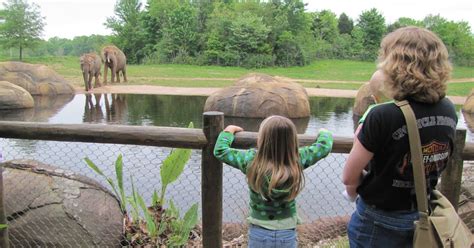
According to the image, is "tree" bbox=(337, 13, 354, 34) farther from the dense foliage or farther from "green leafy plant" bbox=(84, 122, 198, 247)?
"green leafy plant" bbox=(84, 122, 198, 247)

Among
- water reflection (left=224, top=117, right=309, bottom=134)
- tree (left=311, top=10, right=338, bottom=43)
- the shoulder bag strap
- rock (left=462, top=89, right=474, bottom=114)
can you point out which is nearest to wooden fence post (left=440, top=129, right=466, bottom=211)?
the shoulder bag strap

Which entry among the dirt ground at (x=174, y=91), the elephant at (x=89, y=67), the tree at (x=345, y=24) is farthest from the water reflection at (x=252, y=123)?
the tree at (x=345, y=24)

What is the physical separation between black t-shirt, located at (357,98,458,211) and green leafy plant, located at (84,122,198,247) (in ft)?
6.28

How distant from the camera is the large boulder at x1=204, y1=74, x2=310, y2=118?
13.2m

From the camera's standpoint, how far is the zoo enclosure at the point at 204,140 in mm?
2996

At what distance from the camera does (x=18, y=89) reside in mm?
14984

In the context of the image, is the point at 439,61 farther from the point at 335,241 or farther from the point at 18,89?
the point at 18,89

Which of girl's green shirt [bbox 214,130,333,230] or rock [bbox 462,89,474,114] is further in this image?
rock [bbox 462,89,474,114]

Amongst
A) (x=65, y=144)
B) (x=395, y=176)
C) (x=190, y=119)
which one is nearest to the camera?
(x=395, y=176)

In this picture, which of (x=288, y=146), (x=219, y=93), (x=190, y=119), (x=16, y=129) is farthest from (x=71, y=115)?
(x=288, y=146)

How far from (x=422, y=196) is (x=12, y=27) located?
143 ft

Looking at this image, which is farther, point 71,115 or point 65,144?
point 71,115

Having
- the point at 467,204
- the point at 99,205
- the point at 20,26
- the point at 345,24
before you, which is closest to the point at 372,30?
the point at 345,24

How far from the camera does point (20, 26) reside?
133 ft
